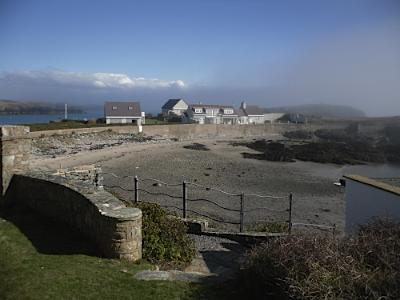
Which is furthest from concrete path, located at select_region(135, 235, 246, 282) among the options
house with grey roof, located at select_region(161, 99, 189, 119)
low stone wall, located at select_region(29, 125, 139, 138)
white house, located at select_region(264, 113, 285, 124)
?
white house, located at select_region(264, 113, 285, 124)

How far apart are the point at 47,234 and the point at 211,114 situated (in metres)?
65.2

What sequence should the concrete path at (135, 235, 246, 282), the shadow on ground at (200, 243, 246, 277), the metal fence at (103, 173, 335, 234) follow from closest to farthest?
the concrete path at (135, 235, 246, 282) → the shadow on ground at (200, 243, 246, 277) → the metal fence at (103, 173, 335, 234)

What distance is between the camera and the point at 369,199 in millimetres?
6266

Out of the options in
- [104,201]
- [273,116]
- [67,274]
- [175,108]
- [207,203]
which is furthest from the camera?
[273,116]

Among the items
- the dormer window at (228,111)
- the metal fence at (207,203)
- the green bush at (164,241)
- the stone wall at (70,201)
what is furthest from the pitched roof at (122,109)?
the green bush at (164,241)

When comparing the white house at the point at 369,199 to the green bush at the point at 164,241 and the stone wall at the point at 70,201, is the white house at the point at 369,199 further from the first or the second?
the stone wall at the point at 70,201

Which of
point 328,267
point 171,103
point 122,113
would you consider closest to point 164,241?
point 328,267

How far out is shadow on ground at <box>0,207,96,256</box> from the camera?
5.68 meters

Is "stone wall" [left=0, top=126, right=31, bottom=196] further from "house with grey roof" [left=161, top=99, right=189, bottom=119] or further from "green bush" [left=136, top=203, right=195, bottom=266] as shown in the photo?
"house with grey roof" [left=161, top=99, right=189, bottom=119]

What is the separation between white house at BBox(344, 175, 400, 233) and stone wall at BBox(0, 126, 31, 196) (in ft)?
21.3

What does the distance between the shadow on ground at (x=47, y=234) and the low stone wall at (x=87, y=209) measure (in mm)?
123

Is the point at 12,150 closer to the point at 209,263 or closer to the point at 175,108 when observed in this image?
the point at 209,263

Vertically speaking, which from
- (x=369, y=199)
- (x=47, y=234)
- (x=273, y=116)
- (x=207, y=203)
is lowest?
(x=207, y=203)

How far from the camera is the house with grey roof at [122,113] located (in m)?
54.6
